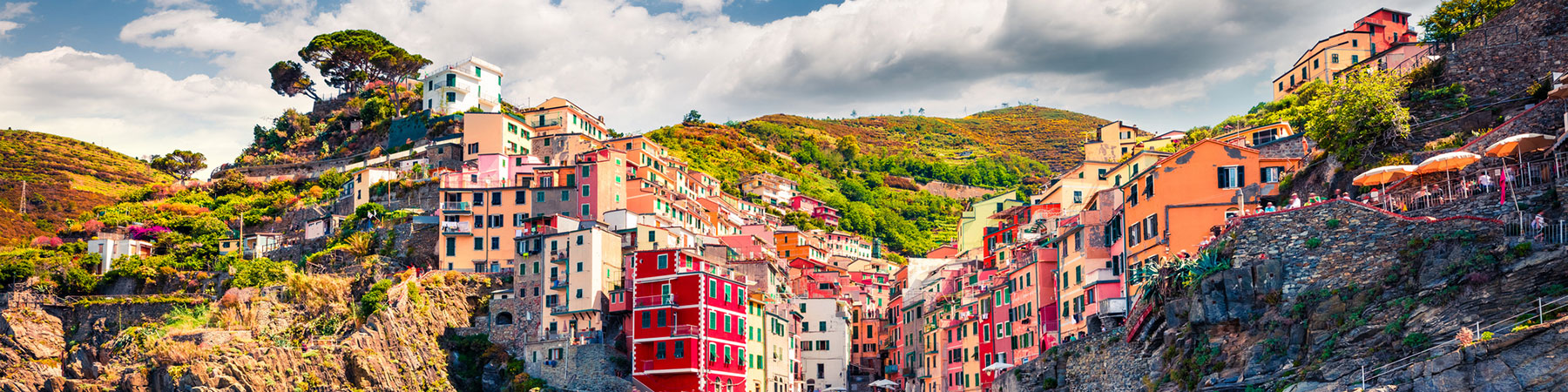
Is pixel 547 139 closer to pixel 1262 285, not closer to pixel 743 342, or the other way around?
pixel 743 342

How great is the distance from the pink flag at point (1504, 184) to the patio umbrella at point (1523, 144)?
1.02m

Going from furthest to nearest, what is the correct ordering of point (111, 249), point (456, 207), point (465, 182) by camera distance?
point (111, 249) → point (465, 182) → point (456, 207)

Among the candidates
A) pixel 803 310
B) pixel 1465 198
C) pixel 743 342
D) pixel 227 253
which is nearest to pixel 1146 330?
pixel 1465 198

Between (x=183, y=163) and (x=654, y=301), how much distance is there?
244ft

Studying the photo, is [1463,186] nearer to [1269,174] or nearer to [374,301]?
[1269,174]

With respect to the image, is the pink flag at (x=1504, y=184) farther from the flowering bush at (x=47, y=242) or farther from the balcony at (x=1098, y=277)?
the flowering bush at (x=47, y=242)

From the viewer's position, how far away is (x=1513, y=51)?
52.5 meters

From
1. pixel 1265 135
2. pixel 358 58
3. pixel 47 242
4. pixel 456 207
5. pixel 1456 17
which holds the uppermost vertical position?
pixel 358 58

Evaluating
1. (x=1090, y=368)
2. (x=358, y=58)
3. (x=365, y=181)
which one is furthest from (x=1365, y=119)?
(x=358, y=58)

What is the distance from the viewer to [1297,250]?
4075 centimetres

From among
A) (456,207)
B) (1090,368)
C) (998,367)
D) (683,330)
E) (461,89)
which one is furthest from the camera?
(461,89)

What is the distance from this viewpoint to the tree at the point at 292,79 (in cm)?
14012

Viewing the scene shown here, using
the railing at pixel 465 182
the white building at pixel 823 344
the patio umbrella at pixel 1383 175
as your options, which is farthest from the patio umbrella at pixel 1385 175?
the railing at pixel 465 182

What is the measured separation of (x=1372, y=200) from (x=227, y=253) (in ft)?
271
